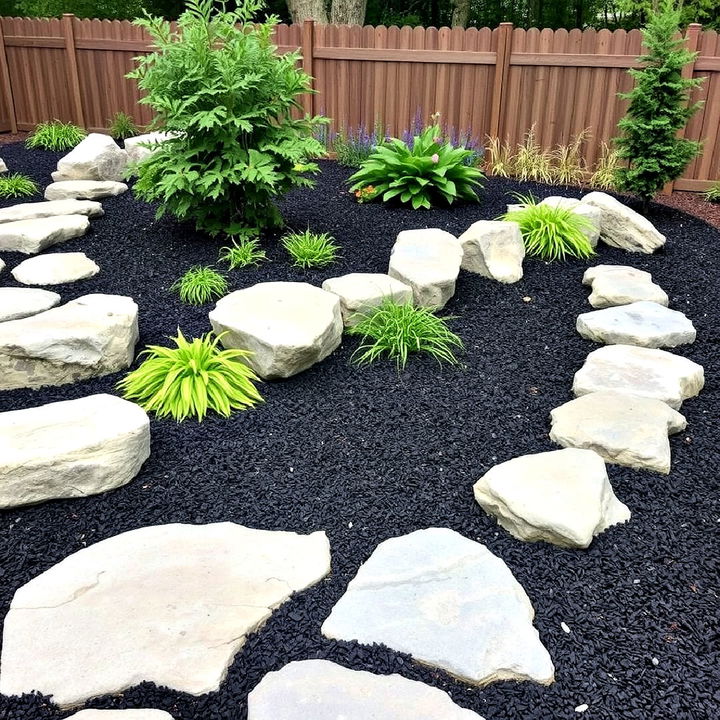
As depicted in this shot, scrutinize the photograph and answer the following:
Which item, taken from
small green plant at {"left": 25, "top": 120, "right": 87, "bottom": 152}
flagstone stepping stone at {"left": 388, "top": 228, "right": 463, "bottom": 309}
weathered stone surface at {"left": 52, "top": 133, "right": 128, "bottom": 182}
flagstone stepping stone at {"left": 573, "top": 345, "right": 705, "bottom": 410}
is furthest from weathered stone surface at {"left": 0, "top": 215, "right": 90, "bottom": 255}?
flagstone stepping stone at {"left": 573, "top": 345, "right": 705, "bottom": 410}

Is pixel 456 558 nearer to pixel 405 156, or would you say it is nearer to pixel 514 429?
pixel 514 429

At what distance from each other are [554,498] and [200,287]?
288 cm

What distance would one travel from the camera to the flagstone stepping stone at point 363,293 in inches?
171

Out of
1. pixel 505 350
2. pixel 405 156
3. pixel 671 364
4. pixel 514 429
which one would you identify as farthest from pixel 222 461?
pixel 405 156

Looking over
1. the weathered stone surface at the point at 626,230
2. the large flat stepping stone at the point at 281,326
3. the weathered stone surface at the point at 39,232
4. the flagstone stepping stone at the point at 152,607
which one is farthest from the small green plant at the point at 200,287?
the weathered stone surface at the point at 626,230

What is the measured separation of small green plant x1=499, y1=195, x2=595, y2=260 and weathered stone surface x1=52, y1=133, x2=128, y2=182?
424 centimetres

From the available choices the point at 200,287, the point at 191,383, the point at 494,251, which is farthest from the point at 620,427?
the point at 200,287

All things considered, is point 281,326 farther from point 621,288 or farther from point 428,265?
point 621,288

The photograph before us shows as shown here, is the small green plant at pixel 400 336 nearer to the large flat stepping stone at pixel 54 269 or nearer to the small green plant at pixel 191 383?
the small green plant at pixel 191 383

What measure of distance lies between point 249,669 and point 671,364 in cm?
289

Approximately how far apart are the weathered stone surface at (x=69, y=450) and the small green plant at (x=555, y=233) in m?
3.71

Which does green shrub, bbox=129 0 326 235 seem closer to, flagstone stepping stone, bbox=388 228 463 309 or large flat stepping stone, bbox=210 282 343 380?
flagstone stepping stone, bbox=388 228 463 309

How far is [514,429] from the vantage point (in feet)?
11.6

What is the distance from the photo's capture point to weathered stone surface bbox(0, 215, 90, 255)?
5.52 meters
